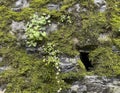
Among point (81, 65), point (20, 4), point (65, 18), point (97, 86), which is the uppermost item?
point (20, 4)

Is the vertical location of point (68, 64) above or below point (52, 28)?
below

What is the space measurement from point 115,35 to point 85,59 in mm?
595

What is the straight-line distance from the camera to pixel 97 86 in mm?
4652

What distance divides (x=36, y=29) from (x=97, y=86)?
129cm

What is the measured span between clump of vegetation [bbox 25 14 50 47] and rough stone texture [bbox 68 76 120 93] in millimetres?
915

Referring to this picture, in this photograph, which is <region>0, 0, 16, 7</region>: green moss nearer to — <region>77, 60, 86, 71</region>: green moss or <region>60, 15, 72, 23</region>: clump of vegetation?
<region>60, 15, 72, 23</region>: clump of vegetation

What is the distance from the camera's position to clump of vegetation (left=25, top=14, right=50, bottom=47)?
16.4 ft

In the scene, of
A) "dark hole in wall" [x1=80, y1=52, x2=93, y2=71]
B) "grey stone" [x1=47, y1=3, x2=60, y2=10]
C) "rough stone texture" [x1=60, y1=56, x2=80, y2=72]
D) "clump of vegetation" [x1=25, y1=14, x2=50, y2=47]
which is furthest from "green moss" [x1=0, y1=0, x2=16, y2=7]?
"dark hole in wall" [x1=80, y1=52, x2=93, y2=71]

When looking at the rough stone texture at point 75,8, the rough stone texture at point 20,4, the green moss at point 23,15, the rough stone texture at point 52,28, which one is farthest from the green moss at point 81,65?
the rough stone texture at point 20,4

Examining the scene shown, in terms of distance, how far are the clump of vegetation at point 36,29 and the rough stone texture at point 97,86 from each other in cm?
91

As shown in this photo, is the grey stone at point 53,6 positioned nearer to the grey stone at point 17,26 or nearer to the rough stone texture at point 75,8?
the rough stone texture at point 75,8

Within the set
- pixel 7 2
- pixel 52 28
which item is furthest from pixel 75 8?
pixel 7 2

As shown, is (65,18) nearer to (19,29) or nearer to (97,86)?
(19,29)

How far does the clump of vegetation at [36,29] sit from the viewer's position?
16.4ft
